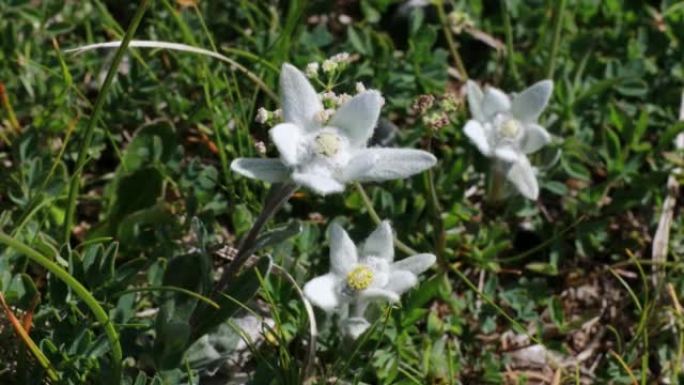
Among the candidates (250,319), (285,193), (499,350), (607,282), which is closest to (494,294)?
(499,350)

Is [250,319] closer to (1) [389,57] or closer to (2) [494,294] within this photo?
(2) [494,294]

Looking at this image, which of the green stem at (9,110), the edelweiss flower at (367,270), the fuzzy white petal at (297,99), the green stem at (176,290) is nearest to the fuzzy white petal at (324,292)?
the edelweiss flower at (367,270)

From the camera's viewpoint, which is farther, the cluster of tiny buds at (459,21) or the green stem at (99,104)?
the cluster of tiny buds at (459,21)

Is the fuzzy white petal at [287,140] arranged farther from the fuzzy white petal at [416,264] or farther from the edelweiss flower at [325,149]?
the fuzzy white petal at [416,264]

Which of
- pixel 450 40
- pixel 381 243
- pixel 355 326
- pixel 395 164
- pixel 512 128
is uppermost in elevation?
pixel 395 164

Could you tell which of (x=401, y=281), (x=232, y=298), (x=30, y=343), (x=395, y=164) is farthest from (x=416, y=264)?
(x=30, y=343)

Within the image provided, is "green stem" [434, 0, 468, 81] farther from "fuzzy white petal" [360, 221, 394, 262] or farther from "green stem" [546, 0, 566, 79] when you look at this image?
"fuzzy white petal" [360, 221, 394, 262]

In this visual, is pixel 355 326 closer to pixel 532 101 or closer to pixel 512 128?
pixel 512 128

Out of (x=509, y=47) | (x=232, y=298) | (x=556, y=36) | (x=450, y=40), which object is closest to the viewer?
(x=232, y=298)
